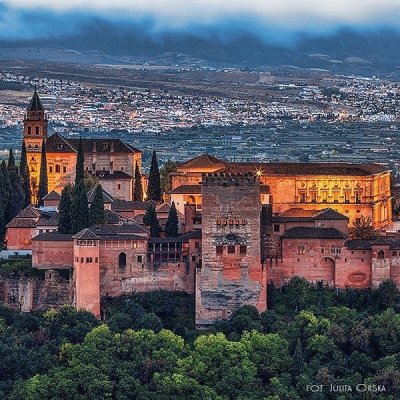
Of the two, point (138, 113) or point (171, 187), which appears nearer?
point (171, 187)

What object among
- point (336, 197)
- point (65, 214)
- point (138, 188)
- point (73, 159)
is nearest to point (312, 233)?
point (65, 214)

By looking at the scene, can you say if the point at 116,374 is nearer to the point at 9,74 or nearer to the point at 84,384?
the point at 84,384

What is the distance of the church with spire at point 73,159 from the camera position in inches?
3031

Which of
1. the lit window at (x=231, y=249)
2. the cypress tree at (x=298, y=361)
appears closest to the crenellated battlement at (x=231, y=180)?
the lit window at (x=231, y=249)

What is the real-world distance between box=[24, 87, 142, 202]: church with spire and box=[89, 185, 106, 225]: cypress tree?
11.0 meters

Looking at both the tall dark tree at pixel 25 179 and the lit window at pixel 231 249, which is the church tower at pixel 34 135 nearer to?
the tall dark tree at pixel 25 179

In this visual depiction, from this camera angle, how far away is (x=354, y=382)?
55.2 m

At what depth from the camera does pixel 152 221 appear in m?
64.5

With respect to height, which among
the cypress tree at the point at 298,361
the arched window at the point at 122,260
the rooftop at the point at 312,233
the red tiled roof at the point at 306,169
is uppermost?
the red tiled roof at the point at 306,169

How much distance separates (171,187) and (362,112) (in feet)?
215

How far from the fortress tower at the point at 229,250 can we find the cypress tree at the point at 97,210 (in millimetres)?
5801

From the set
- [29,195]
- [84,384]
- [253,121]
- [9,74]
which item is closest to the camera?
[84,384]

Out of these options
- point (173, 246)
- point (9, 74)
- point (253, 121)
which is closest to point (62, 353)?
point (173, 246)

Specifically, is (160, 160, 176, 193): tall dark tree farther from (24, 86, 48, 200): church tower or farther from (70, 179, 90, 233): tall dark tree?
(70, 179, 90, 233): tall dark tree
